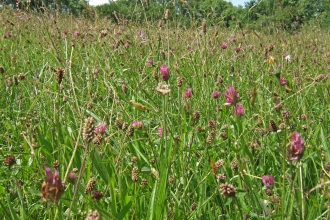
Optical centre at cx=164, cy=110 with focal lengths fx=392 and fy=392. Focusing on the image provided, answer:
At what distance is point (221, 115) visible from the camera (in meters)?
1.46

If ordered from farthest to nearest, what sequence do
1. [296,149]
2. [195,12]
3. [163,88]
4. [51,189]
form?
[195,12] < [163,88] < [296,149] < [51,189]

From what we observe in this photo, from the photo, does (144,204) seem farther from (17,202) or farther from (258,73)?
(258,73)

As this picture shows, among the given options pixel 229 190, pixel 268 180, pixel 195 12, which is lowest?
pixel 268 180

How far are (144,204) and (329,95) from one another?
1.14m

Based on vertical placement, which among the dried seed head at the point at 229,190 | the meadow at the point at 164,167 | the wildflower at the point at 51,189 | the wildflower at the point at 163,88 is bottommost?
the meadow at the point at 164,167

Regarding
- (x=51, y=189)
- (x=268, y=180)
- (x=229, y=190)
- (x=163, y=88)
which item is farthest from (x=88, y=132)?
(x=268, y=180)

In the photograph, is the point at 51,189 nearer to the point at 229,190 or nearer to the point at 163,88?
the point at 229,190

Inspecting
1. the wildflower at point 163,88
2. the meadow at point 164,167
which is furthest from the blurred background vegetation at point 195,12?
→ the wildflower at point 163,88

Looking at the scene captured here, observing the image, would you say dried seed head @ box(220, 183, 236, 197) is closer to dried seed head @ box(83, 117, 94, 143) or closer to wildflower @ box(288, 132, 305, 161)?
wildflower @ box(288, 132, 305, 161)

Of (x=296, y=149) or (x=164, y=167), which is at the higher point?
(x=296, y=149)

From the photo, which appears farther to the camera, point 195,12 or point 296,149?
point 195,12

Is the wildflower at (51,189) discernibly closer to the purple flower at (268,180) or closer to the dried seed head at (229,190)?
the dried seed head at (229,190)

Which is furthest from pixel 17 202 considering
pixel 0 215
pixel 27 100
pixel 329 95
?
pixel 329 95

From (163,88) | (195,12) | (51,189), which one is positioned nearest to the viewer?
(51,189)
